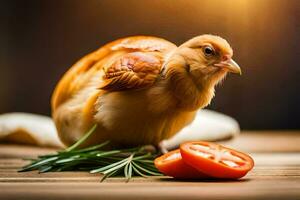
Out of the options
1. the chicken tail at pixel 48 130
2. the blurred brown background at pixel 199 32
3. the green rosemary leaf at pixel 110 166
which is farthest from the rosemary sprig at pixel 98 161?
the chicken tail at pixel 48 130

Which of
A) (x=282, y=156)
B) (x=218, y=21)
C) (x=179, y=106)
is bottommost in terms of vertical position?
(x=282, y=156)

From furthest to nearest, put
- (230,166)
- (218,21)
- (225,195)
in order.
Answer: (218,21) < (230,166) < (225,195)

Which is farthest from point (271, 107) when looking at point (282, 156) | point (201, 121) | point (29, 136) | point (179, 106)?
point (29, 136)

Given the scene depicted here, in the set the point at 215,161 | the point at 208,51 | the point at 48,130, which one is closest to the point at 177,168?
the point at 215,161

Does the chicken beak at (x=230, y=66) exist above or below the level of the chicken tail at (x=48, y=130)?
above

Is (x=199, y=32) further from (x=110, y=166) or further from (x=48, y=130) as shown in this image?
(x=48, y=130)

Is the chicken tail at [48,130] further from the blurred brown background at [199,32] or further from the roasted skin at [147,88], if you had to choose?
the roasted skin at [147,88]

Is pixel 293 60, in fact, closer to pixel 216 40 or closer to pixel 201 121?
pixel 216 40

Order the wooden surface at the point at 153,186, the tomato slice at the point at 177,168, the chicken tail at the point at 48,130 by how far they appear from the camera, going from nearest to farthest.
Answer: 1. the wooden surface at the point at 153,186
2. the tomato slice at the point at 177,168
3. the chicken tail at the point at 48,130
